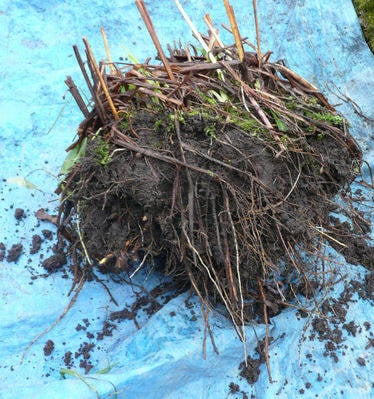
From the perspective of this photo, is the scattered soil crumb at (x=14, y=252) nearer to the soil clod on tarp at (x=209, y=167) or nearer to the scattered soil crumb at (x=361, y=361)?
the soil clod on tarp at (x=209, y=167)

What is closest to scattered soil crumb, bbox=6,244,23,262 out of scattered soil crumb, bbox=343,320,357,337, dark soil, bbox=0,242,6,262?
dark soil, bbox=0,242,6,262

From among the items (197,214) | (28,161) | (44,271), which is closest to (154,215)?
(197,214)

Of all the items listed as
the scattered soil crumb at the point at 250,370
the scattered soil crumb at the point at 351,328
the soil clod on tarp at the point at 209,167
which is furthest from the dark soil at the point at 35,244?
the scattered soil crumb at the point at 351,328

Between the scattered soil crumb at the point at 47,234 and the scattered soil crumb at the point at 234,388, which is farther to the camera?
the scattered soil crumb at the point at 47,234

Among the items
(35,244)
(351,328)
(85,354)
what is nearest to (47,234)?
(35,244)

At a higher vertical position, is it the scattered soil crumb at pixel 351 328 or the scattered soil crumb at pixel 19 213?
the scattered soil crumb at pixel 19 213

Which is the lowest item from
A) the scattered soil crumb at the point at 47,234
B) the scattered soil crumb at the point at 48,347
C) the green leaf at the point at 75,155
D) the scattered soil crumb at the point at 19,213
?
the scattered soil crumb at the point at 48,347

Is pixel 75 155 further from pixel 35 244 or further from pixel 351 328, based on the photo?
pixel 351 328

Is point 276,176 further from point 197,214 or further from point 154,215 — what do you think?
point 154,215
